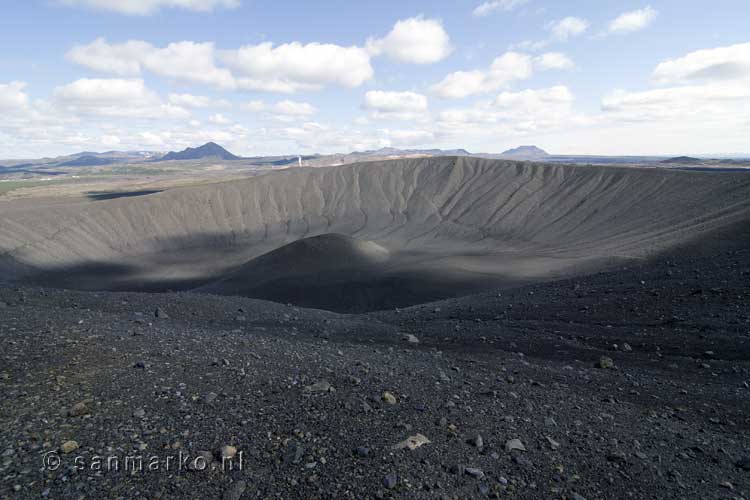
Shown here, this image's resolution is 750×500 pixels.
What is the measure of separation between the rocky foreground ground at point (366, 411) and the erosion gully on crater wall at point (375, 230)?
1430cm

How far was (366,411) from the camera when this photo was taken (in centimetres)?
512

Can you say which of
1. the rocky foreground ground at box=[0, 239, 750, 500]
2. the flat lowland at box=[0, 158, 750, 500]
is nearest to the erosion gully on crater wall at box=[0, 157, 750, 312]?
the flat lowland at box=[0, 158, 750, 500]

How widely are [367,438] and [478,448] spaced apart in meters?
1.12

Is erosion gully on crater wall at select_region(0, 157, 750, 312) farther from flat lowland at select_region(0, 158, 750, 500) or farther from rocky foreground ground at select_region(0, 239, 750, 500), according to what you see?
rocky foreground ground at select_region(0, 239, 750, 500)

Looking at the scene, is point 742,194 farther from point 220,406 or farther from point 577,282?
point 220,406

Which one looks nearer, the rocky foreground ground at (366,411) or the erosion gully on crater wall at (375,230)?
the rocky foreground ground at (366,411)

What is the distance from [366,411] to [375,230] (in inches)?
1712

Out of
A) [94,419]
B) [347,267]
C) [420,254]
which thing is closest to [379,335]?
[94,419]

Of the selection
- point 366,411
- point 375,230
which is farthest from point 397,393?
point 375,230

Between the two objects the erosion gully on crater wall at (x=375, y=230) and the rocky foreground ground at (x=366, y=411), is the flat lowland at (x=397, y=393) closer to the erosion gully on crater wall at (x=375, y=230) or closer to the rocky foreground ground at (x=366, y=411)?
the rocky foreground ground at (x=366, y=411)

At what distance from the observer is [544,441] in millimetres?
4848

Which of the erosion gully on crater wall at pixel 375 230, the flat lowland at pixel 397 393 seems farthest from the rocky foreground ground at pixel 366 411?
the erosion gully on crater wall at pixel 375 230

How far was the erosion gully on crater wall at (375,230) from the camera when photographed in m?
26.0

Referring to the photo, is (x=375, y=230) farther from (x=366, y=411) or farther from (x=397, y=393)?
(x=366, y=411)
